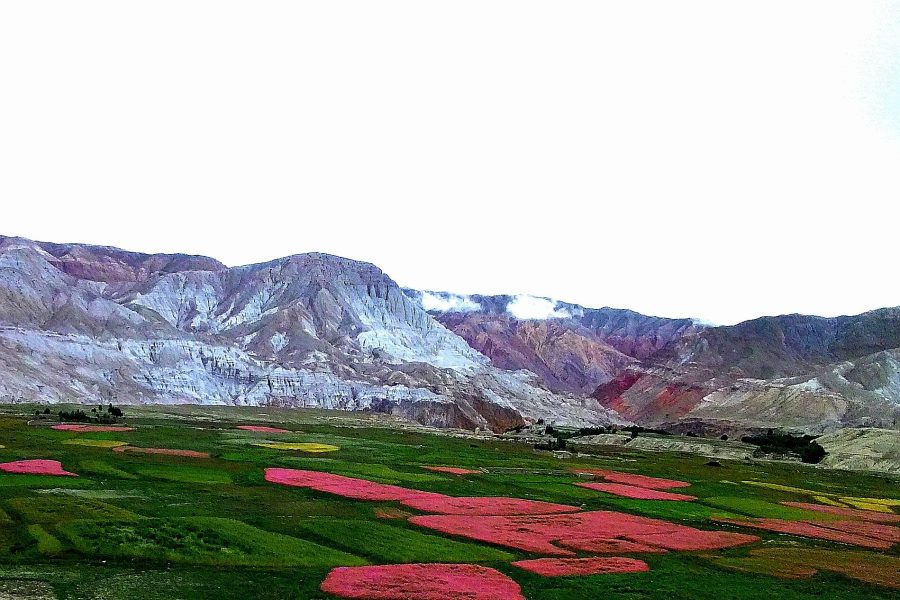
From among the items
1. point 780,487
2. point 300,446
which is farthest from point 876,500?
point 300,446

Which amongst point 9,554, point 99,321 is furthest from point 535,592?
point 99,321

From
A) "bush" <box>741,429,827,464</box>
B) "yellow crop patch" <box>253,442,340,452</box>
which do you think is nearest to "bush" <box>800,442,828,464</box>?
"bush" <box>741,429,827,464</box>

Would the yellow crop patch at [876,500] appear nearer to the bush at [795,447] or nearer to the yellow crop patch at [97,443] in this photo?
the bush at [795,447]

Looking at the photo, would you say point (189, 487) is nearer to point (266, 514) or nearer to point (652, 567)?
point (266, 514)

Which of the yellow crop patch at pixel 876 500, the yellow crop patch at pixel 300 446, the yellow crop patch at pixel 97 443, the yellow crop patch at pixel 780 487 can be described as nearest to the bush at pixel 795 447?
the yellow crop patch at pixel 780 487

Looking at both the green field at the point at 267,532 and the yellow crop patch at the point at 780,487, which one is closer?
the green field at the point at 267,532

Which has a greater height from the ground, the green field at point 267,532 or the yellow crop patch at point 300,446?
the green field at point 267,532
